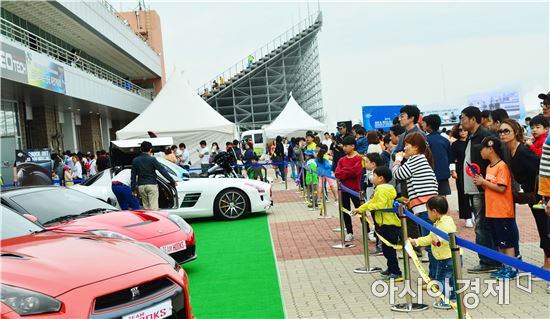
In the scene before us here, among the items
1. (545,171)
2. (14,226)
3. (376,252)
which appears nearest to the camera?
(14,226)

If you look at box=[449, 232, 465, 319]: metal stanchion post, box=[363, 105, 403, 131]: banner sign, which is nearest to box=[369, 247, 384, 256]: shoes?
box=[449, 232, 465, 319]: metal stanchion post

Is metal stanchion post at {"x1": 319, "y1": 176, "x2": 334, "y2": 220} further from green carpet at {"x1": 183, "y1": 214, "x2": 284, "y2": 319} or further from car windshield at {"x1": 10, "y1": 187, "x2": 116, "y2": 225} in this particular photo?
car windshield at {"x1": 10, "y1": 187, "x2": 116, "y2": 225}

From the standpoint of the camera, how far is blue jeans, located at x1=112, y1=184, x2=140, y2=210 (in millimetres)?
10875

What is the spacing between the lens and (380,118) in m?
23.8

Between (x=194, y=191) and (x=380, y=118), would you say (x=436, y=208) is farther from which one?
(x=380, y=118)

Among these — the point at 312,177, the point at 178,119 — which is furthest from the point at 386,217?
the point at 178,119

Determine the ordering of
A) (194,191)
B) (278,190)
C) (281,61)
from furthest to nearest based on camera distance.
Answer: (281,61) < (278,190) < (194,191)

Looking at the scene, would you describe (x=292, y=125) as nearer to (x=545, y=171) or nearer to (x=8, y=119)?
(x=8, y=119)

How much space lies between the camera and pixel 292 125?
34344mm

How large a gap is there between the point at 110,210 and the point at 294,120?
1086 inches

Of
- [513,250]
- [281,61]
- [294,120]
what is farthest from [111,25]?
[513,250]

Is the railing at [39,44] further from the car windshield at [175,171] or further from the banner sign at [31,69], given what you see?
the car windshield at [175,171]

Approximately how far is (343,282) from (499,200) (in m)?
1.97

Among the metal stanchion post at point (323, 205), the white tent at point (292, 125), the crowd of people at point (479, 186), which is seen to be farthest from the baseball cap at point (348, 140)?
the white tent at point (292, 125)
